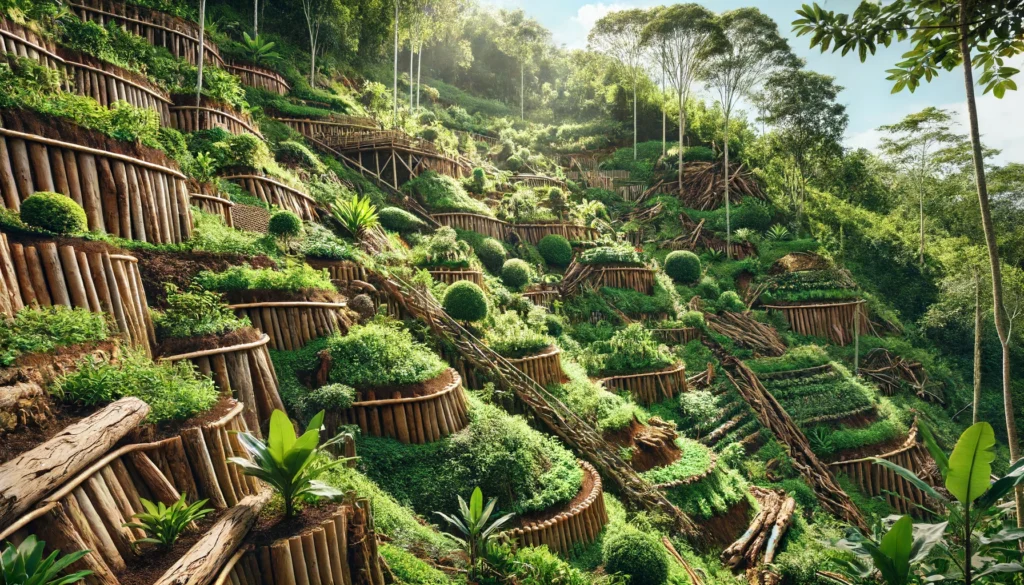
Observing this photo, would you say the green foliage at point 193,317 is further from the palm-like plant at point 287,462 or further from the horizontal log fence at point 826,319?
the horizontal log fence at point 826,319

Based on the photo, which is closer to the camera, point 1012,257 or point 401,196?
point 401,196

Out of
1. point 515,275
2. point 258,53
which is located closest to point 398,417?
point 515,275

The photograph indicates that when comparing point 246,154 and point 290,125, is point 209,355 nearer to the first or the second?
point 246,154

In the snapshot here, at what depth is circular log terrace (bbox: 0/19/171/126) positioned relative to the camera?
387 inches

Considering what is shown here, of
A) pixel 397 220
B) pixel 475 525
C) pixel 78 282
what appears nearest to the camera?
pixel 78 282

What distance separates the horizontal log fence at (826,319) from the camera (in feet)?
66.6

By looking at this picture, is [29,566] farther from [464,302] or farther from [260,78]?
[260,78]

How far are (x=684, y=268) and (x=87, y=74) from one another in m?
19.1

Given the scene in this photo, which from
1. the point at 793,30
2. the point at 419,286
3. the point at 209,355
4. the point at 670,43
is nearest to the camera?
the point at 793,30

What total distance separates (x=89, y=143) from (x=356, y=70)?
27.1 metres

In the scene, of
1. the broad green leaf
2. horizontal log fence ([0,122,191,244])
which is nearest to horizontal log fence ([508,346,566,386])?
horizontal log fence ([0,122,191,244])

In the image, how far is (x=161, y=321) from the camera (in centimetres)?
771

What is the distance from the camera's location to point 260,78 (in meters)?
21.4

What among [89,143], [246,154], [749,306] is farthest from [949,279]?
[89,143]
